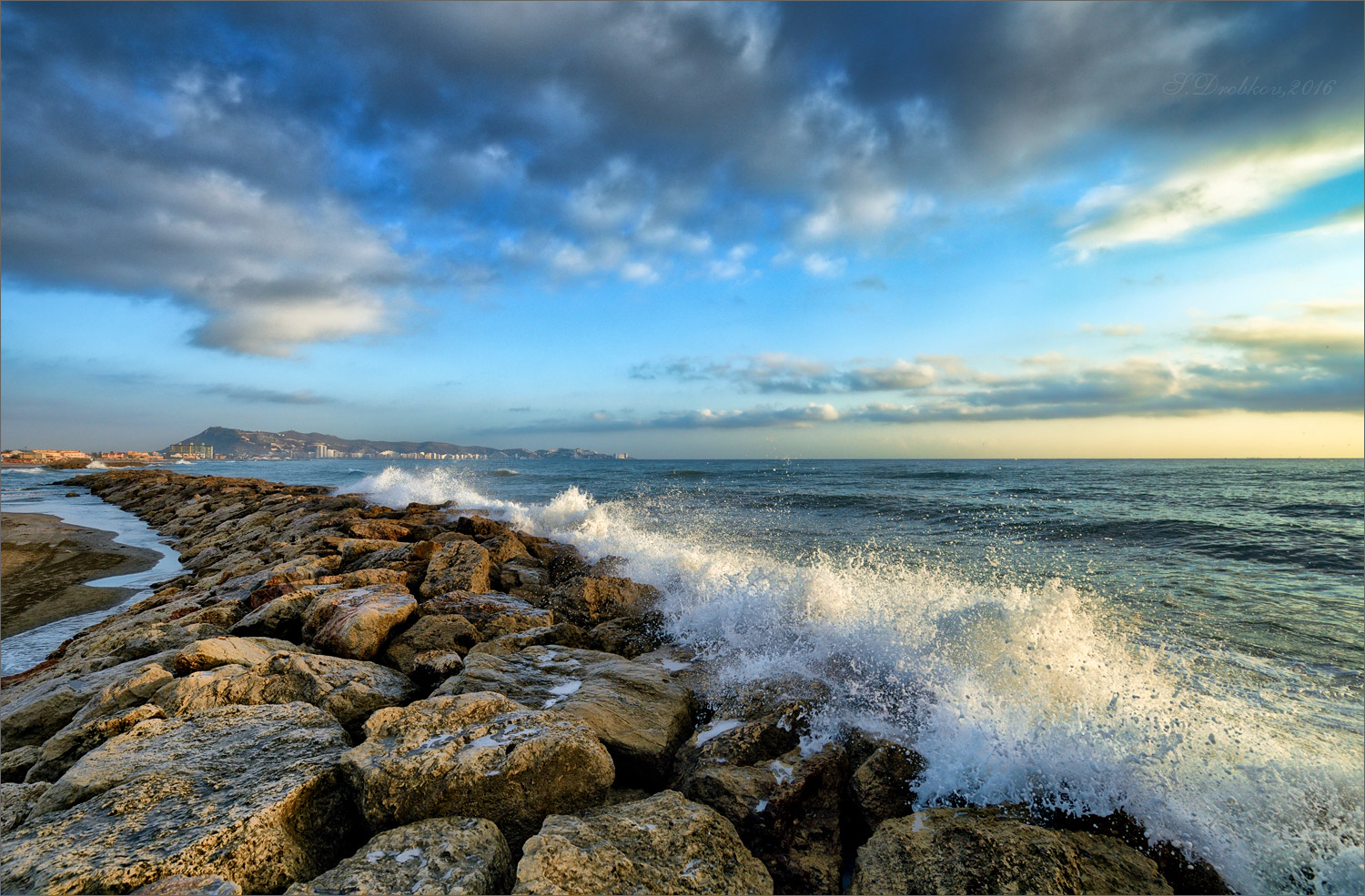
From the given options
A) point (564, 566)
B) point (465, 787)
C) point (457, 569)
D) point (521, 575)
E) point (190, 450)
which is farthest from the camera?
point (190, 450)

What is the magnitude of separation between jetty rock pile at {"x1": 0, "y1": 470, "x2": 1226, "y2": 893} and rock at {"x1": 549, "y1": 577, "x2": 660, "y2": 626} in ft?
4.84

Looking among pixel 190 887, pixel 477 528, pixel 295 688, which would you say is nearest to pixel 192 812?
pixel 190 887

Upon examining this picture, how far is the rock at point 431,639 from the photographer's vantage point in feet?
19.6

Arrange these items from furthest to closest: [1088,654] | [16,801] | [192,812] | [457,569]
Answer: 1. [457,569]
2. [1088,654]
3. [16,801]
4. [192,812]

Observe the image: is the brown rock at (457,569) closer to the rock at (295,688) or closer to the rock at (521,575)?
the rock at (521,575)

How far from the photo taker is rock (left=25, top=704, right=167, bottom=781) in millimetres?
3936

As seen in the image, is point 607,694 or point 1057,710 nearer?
point 1057,710

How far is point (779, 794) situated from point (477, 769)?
5.84 ft

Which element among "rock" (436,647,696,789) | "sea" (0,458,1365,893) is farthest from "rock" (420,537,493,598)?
"rock" (436,647,696,789)

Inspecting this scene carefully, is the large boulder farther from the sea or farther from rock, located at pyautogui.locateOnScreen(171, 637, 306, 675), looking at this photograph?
rock, located at pyautogui.locateOnScreen(171, 637, 306, 675)

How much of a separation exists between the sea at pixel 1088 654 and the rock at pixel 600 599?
0.45 m

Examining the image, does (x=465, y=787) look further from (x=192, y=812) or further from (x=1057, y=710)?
(x=1057, y=710)

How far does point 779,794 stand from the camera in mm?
3459

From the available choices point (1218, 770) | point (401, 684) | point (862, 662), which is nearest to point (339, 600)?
point (401, 684)
